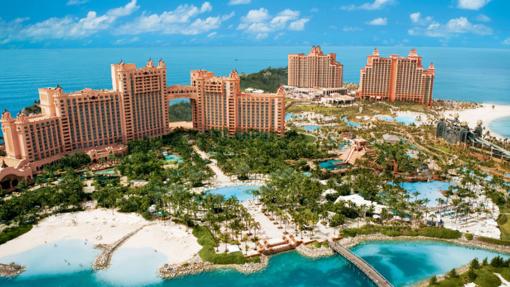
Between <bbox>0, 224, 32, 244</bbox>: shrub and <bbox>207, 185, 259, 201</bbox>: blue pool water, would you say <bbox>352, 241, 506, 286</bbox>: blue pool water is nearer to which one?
<bbox>207, 185, 259, 201</bbox>: blue pool water

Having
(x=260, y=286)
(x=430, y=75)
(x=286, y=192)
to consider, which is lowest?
(x=260, y=286)

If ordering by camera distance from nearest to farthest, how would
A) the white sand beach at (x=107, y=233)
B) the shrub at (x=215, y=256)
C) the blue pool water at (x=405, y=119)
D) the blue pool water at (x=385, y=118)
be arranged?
the shrub at (x=215, y=256)
the white sand beach at (x=107, y=233)
the blue pool water at (x=405, y=119)
the blue pool water at (x=385, y=118)

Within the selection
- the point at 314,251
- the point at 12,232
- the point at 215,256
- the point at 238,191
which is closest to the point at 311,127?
the point at 238,191

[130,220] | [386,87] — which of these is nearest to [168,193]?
[130,220]

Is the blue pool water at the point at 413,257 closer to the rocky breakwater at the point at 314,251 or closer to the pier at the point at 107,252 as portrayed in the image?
the rocky breakwater at the point at 314,251

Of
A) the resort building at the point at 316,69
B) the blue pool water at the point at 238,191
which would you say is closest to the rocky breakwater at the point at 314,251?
the blue pool water at the point at 238,191

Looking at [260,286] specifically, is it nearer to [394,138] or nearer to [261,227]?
[261,227]

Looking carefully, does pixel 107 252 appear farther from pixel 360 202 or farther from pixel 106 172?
pixel 360 202
